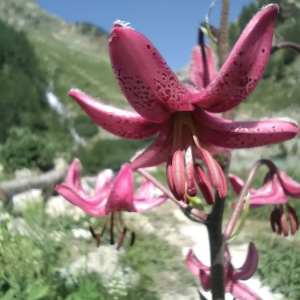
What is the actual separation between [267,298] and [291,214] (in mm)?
1340

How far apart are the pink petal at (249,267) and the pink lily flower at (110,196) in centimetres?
20

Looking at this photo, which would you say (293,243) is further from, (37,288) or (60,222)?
(37,288)

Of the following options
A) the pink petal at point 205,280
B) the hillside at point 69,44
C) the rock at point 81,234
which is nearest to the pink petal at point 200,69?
the pink petal at point 205,280

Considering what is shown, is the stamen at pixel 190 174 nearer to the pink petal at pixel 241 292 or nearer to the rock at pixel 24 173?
the pink petal at pixel 241 292

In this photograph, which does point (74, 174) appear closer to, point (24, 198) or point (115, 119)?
point (115, 119)

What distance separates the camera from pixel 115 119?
15.2 inches

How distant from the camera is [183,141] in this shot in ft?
1.33

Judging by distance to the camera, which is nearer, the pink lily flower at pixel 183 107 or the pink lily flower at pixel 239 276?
the pink lily flower at pixel 183 107

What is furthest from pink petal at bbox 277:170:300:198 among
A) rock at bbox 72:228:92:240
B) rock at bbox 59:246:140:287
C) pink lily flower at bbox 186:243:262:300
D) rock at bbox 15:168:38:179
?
rock at bbox 15:168:38:179

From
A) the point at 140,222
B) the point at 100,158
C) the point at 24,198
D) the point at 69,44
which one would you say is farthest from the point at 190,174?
the point at 69,44

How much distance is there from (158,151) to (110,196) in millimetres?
133

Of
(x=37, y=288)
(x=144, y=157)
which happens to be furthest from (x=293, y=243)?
(x=144, y=157)

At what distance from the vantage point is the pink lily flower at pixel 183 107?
0.30 m

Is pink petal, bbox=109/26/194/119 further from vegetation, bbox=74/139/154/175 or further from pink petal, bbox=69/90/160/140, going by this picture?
vegetation, bbox=74/139/154/175
